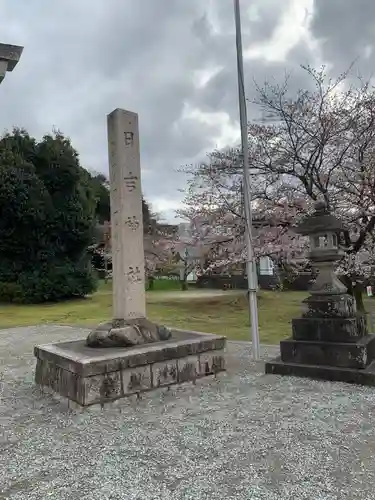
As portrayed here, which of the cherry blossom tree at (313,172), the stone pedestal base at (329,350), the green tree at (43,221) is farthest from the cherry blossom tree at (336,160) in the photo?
the green tree at (43,221)

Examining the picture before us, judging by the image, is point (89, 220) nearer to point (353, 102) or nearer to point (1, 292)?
point (1, 292)

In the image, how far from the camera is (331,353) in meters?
4.54

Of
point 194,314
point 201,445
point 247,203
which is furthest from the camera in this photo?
point 194,314

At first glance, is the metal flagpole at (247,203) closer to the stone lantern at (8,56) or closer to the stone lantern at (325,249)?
the stone lantern at (325,249)

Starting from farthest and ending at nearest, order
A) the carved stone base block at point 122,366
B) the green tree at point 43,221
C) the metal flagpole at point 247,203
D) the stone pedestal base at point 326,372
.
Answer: the green tree at point 43,221 < the metal flagpole at point 247,203 < the stone pedestal base at point 326,372 < the carved stone base block at point 122,366

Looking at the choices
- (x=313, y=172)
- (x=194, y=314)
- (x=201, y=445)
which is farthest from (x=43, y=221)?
(x=201, y=445)

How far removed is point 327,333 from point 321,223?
134cm

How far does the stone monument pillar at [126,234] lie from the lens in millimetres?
4504

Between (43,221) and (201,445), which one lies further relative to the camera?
(43,221)

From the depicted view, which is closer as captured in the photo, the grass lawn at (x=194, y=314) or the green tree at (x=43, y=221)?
the grass lawn at (x=194, y=314)

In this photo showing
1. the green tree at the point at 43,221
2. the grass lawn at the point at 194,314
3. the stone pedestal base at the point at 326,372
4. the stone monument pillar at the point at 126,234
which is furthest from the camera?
the green tree at the point at 43,221

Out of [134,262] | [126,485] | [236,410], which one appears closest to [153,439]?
[126,485]

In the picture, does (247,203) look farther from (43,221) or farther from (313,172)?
(43,221)

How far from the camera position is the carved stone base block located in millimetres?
3689
